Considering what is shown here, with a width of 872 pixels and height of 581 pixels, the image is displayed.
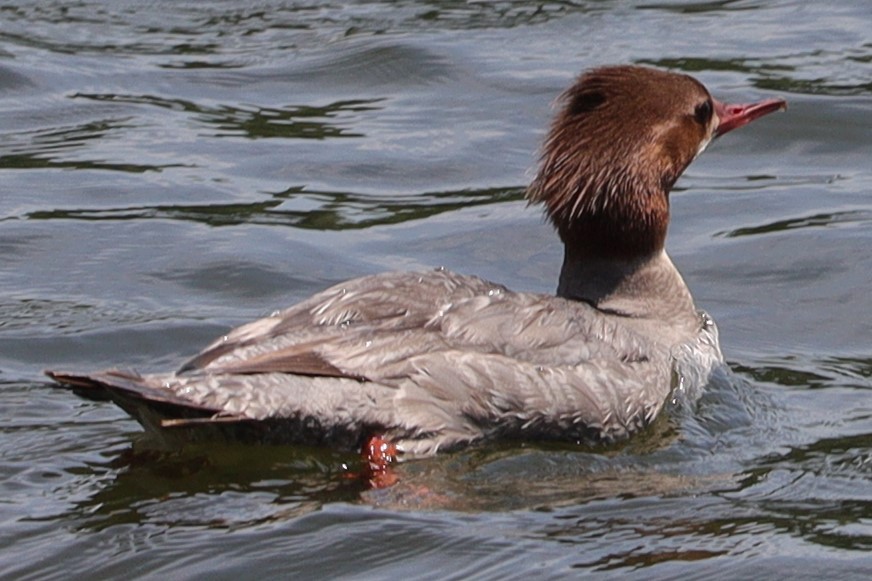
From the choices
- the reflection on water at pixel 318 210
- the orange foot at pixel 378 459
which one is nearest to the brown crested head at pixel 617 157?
the orange foot at pixel 378 459

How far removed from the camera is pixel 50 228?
34.4 feet

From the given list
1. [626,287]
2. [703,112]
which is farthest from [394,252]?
[703,112]

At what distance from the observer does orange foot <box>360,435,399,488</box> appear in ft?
23.7

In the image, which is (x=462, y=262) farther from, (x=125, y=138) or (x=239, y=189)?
(x=125, y=138)

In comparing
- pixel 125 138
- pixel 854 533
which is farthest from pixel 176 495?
pixel 125 138

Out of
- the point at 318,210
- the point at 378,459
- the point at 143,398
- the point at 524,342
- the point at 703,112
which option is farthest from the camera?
the point at 318,210

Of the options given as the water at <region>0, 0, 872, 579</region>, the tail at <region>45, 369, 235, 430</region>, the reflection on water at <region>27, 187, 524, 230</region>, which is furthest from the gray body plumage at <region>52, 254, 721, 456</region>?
the reflection on water at <region>27, 187, 524, 230</region>

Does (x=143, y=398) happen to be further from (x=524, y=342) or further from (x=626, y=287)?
(x=626, y=287)

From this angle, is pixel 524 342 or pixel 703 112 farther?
pixel 703 112

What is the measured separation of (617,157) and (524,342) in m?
1.09

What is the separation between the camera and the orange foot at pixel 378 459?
23.7 ft

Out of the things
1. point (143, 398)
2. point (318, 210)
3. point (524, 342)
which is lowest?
point (318, 210)

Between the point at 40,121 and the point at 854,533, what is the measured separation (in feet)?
23.5

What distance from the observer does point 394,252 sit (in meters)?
10.3
